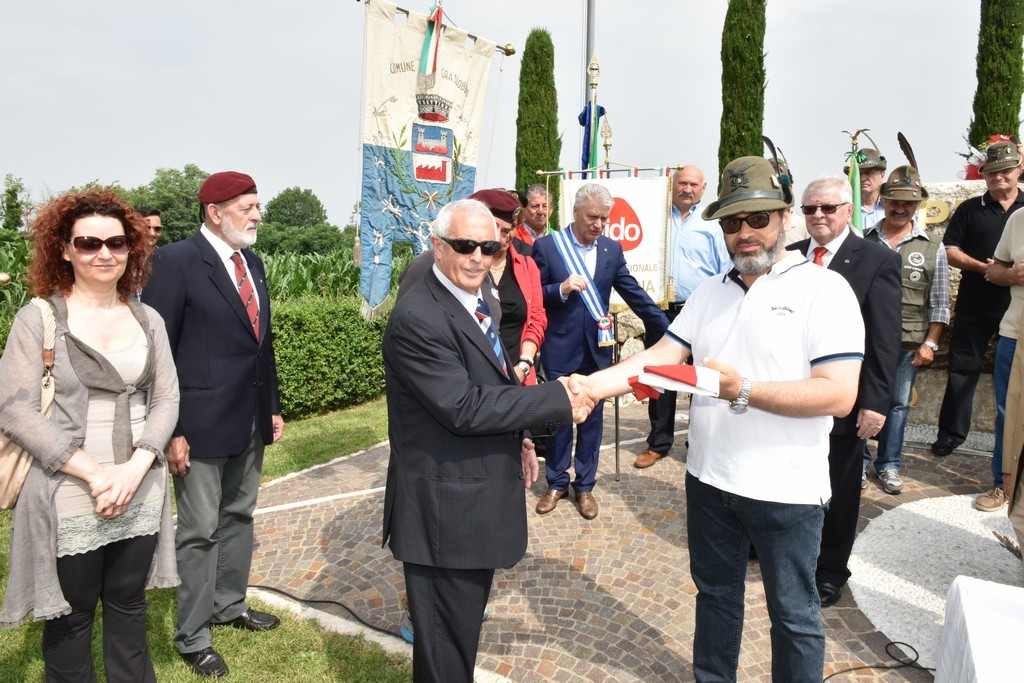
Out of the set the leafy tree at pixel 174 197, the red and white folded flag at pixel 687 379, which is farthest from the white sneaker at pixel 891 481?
the leafy tree at pixel 174 197

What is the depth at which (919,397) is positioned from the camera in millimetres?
7367

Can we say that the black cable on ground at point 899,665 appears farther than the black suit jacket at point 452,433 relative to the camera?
Yes

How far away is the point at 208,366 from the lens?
3.48 meters

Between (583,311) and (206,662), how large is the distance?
3363mm

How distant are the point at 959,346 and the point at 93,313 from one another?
679 centimetres

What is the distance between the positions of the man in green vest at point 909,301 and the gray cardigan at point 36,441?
5.64 metres

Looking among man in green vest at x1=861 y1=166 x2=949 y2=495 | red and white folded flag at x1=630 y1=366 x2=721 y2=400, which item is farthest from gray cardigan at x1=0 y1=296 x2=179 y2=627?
man in green vest at x1=861 y1=166 x2=949 y2=495

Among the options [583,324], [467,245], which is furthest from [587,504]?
[467,245]

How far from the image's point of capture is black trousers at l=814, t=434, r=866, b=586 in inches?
155

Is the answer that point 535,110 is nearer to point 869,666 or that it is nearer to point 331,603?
point 331,603

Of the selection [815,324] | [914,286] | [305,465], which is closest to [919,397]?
[914,286]

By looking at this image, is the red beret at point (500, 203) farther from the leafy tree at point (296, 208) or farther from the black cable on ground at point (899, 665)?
the leafy tree at point (296, 208)

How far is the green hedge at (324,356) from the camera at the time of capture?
351 inches

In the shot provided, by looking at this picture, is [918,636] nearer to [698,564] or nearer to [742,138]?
[698,564]
